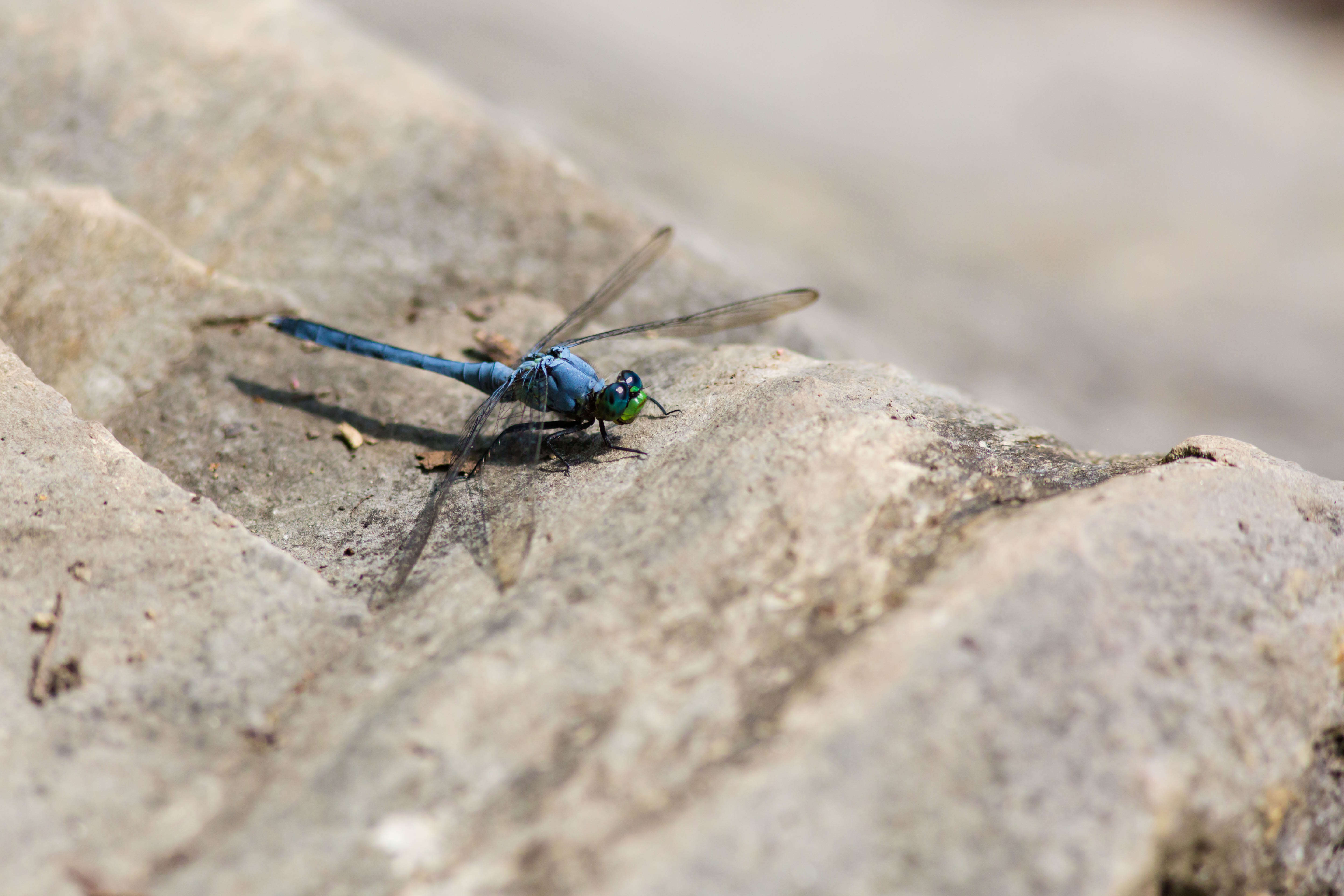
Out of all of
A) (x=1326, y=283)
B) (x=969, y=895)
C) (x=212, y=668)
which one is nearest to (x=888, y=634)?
(x=969, y=895)

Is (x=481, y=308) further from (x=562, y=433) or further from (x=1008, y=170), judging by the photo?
(x=1008, y=170)

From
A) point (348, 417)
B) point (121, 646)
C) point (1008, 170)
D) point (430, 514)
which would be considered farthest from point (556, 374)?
point (1008, 170)

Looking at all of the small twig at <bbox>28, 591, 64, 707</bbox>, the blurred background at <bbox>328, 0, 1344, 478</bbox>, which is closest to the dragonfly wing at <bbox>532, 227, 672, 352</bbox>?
the blurred background at <bbox>328, 0, 1344, 478</bbox>

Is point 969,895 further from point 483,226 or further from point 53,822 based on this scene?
point 483,226

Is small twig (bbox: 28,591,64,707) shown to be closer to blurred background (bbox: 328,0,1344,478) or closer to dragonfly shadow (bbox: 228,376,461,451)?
dragonfly shadow (bbox: 228,376,461,451)

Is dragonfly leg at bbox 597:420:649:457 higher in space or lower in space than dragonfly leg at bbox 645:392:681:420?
lower

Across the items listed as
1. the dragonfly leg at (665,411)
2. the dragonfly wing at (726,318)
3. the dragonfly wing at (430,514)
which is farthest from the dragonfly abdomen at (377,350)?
the dragonfly leg at (665,411)

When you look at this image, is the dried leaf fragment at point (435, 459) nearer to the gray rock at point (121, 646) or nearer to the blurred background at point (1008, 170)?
the gray rock at point (121, 646)
